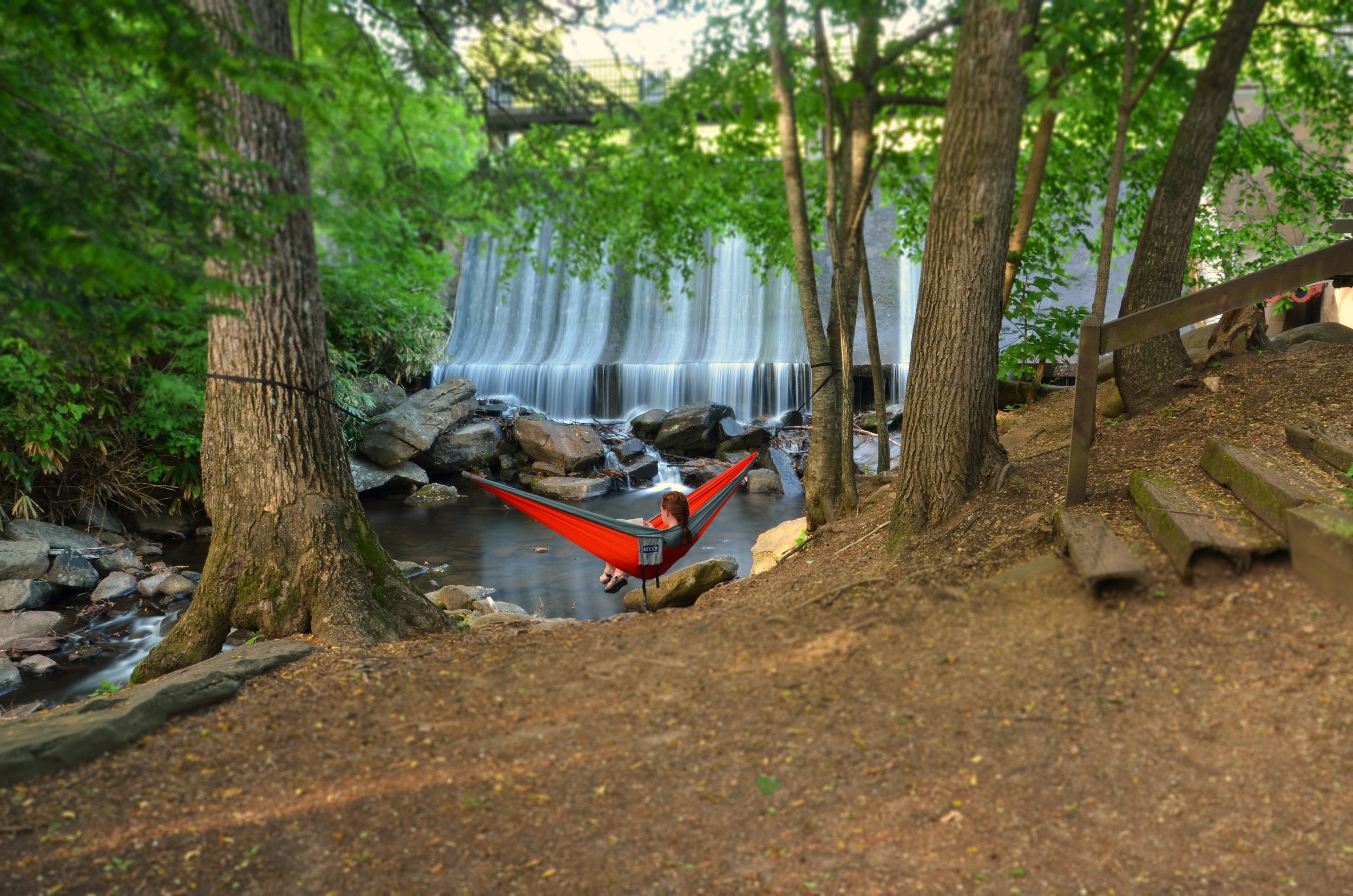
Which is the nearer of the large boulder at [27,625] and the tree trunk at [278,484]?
the tree trunk at [278,484]

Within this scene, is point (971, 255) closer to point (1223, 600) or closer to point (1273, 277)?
point (1273, 277)

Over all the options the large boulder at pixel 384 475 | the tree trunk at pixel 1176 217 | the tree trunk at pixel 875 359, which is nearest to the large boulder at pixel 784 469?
the tree trunk at pixel 875 359

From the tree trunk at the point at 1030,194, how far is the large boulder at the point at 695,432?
616 cm

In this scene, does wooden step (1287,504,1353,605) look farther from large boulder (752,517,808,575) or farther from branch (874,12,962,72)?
branch (874,12,962,72)

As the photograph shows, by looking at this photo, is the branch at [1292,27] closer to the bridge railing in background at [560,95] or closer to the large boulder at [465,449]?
the bridge railing in background at [560,95]

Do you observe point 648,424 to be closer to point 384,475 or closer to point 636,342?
point 636,342

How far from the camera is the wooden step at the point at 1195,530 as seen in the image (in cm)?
239

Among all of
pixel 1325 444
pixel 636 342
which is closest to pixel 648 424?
pixel 636 342

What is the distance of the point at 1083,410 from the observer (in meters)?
3.03

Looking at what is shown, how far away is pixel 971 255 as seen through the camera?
3.44 meters

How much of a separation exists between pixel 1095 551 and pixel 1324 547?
22.0 inches

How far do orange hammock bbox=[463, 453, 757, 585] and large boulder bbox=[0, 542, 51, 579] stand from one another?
3344 millimetres

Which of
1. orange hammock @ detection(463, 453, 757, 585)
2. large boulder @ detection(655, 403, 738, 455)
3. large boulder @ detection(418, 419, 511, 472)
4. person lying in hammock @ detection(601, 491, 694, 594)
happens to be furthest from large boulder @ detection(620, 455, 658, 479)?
person lying in hammock @ detection(601, 491, 694, 594)

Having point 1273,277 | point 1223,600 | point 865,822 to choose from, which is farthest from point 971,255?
point 865,822
